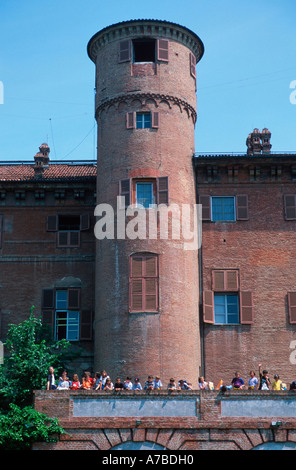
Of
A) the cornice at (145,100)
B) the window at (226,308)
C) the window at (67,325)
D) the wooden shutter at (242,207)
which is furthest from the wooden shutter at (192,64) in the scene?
the window at (67,325)

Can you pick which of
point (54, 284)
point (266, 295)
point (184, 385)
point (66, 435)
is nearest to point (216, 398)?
point (184, 385)

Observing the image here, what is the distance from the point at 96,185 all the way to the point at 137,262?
18.0 feet

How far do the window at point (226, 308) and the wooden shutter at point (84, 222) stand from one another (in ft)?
22.8

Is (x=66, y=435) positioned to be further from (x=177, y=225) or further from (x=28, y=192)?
(x=28, y=192)

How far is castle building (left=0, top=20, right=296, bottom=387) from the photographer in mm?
37188

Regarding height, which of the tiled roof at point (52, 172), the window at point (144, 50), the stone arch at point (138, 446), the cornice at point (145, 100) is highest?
the window at point (144, 50)

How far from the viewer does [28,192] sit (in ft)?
138

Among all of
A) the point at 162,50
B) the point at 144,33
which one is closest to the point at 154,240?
the point at 162,50

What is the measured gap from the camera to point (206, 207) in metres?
40.3

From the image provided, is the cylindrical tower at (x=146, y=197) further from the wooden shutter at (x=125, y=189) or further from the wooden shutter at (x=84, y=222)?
the wooden shutter at (x=84, y=222)

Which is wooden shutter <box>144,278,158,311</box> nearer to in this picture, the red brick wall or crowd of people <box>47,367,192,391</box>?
the red brick wall

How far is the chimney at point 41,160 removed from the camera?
4319 centimetres

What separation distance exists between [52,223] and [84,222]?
1512 mm

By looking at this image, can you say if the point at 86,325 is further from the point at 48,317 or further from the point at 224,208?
the point at 224,208
